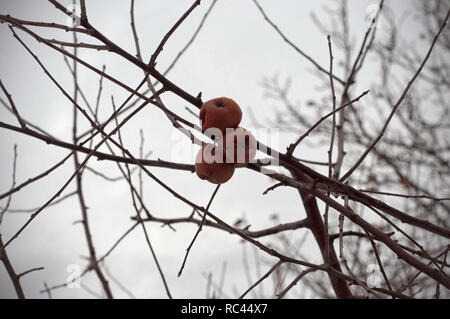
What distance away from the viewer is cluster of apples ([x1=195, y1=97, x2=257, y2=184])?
0.89 metres

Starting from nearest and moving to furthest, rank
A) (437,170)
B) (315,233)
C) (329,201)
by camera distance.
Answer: (329,201), (315,233), (437,170)

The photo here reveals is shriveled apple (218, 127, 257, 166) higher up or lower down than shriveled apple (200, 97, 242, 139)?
lower down

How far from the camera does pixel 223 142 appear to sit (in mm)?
907

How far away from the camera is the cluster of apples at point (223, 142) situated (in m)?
0.89

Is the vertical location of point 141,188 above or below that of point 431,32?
below

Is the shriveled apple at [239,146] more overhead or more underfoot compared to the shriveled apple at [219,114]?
more underfoot

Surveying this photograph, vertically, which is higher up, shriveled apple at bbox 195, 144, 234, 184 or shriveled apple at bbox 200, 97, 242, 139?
shriveled apple at bbox 200, 97, 242, 139

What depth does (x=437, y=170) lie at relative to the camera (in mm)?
3822

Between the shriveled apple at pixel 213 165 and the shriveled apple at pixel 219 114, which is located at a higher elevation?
the shriveled apple at pixel 219 114

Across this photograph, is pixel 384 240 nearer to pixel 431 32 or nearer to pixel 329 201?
pixel 329 201
